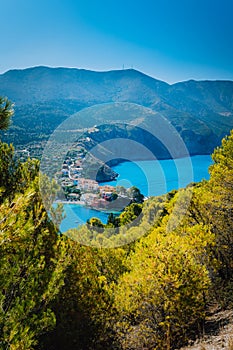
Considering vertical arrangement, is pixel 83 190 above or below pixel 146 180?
above

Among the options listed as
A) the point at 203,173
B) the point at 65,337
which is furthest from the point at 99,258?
the point at 203,173

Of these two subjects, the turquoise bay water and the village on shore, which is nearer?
the village on shore

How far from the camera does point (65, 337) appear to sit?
300 inches

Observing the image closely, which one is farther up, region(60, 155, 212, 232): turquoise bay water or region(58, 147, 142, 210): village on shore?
region(58, 147, 142, 210): village on shore

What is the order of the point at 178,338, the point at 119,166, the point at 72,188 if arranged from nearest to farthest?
the point at 178,338 < the point at 72,188 < the point at 119,166

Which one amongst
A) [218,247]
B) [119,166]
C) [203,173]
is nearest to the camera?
[218,247]

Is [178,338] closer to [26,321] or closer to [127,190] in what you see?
[26,321]

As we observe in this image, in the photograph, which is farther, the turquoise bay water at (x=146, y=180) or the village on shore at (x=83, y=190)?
the turquoise bay water at (x=146, y=180)

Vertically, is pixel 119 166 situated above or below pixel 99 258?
below

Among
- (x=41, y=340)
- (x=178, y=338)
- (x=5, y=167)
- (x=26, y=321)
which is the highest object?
(x=5, y=167)

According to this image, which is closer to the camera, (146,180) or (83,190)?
(83,190)

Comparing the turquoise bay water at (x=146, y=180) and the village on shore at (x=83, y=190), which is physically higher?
the village on shore at (x=83, y=190)

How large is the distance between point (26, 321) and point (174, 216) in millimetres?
11439

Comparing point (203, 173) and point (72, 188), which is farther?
point (203, 173)
